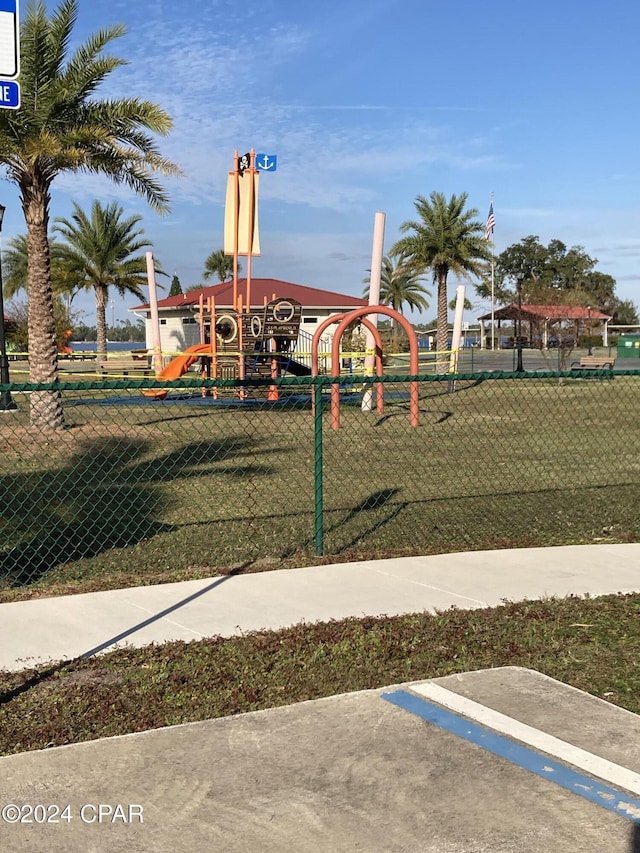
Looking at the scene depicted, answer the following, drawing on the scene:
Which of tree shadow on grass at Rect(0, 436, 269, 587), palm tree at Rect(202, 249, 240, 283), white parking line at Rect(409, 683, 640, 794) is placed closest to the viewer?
white parking line at Rect(409, 683, 640, 794)

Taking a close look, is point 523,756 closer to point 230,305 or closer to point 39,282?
point 39,282

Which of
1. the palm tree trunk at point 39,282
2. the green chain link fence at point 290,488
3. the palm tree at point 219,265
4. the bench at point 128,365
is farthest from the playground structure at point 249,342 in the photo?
the palm tree at point 219,265

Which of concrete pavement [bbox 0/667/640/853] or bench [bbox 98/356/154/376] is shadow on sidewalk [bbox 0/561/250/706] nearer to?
concrete pavement [bbox 0/667/640/853]

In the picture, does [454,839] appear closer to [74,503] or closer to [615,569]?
[615,569]

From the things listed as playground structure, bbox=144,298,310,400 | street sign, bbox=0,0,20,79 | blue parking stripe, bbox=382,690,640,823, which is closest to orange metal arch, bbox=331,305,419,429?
playground structure, bbox=144,298,310,400

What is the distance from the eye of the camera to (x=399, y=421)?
18.7 metres

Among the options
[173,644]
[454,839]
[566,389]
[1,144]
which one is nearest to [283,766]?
[454,839]

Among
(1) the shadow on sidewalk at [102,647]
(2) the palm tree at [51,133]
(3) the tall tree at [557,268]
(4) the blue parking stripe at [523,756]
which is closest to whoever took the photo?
(4) the blue parking stripe at [523,756]

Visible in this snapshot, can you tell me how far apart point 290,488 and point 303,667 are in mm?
5563

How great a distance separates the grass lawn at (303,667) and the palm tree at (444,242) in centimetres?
3331

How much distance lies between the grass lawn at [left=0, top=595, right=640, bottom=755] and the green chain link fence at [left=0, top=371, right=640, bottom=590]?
163 centimetres

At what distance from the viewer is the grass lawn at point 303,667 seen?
420 centimetres

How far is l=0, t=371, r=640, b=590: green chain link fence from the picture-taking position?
23.4ft

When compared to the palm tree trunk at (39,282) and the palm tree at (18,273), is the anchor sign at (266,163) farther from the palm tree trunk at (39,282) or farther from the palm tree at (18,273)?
the palm tree at (18,273)
